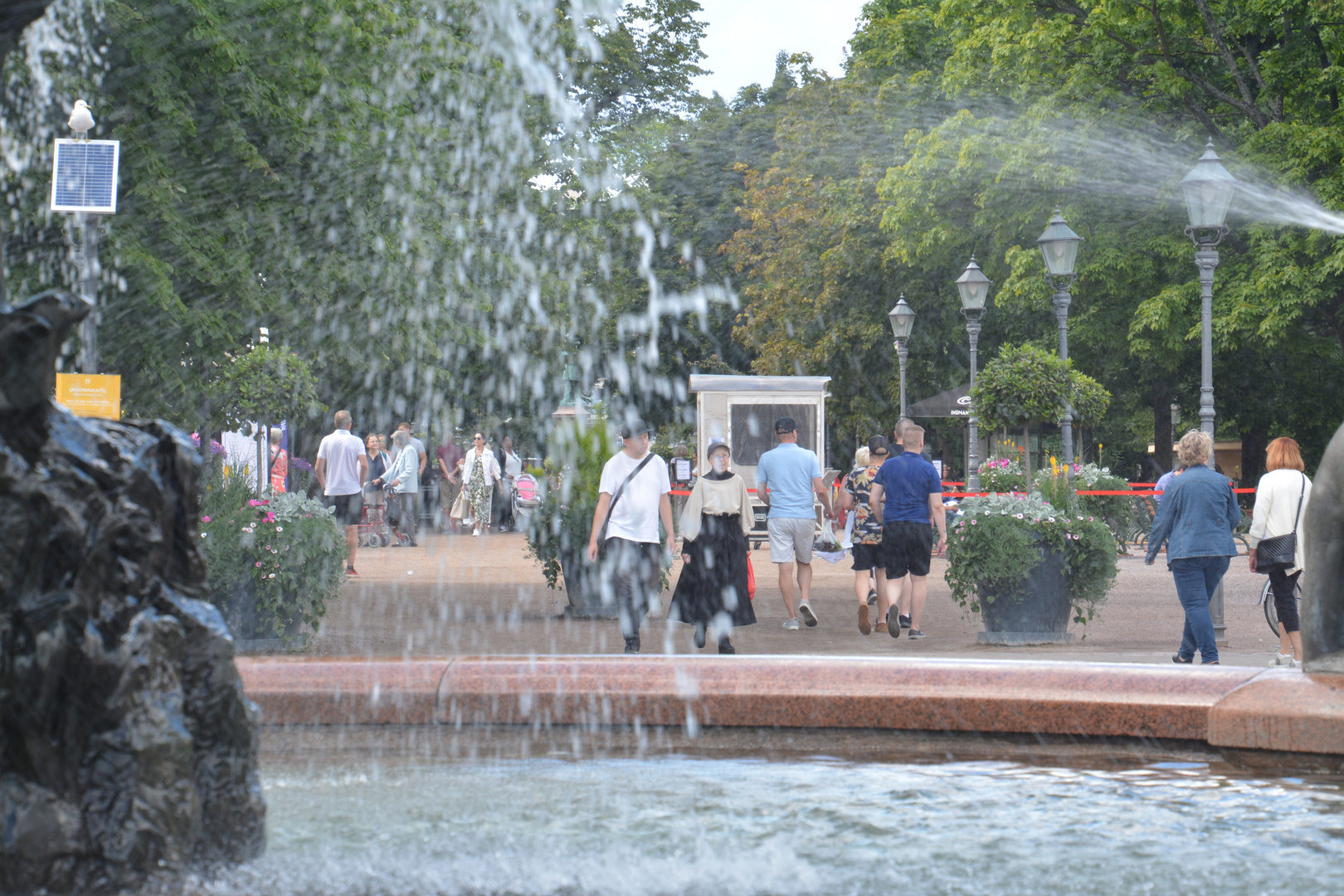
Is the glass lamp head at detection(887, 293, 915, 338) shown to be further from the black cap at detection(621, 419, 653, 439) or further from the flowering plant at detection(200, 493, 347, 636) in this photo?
the flowering plant at detection(200, 493, 347, 636)

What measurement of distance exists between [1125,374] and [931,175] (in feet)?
21.6

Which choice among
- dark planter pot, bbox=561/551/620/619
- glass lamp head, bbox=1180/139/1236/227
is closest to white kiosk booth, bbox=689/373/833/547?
glass lamp head, bbox=1180/139/1236/227

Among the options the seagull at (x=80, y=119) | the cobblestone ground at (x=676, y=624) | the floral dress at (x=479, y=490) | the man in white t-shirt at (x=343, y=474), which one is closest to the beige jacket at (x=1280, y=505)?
the cobblestone ground at (x=676, y=624)

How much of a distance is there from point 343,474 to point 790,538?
6.21m

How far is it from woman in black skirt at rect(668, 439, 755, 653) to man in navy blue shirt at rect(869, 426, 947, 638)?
1.56 metres

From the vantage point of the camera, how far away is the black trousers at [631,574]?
9681 mm

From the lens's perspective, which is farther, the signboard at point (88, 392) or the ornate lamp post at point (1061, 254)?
the ornate lamp post at point (1061, 254)

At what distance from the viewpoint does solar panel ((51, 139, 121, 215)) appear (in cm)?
1066

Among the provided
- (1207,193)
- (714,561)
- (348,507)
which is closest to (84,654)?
(714,561)

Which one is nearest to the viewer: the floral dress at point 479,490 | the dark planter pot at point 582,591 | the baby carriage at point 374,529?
the dark planter pot at point 582,591

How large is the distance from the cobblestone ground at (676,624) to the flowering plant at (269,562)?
0.40m

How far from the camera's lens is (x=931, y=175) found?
31719mm

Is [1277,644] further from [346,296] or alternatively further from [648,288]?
[648,288]

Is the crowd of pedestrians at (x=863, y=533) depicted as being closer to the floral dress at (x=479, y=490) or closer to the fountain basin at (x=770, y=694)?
the fountain basin at (x=770, y=694)
